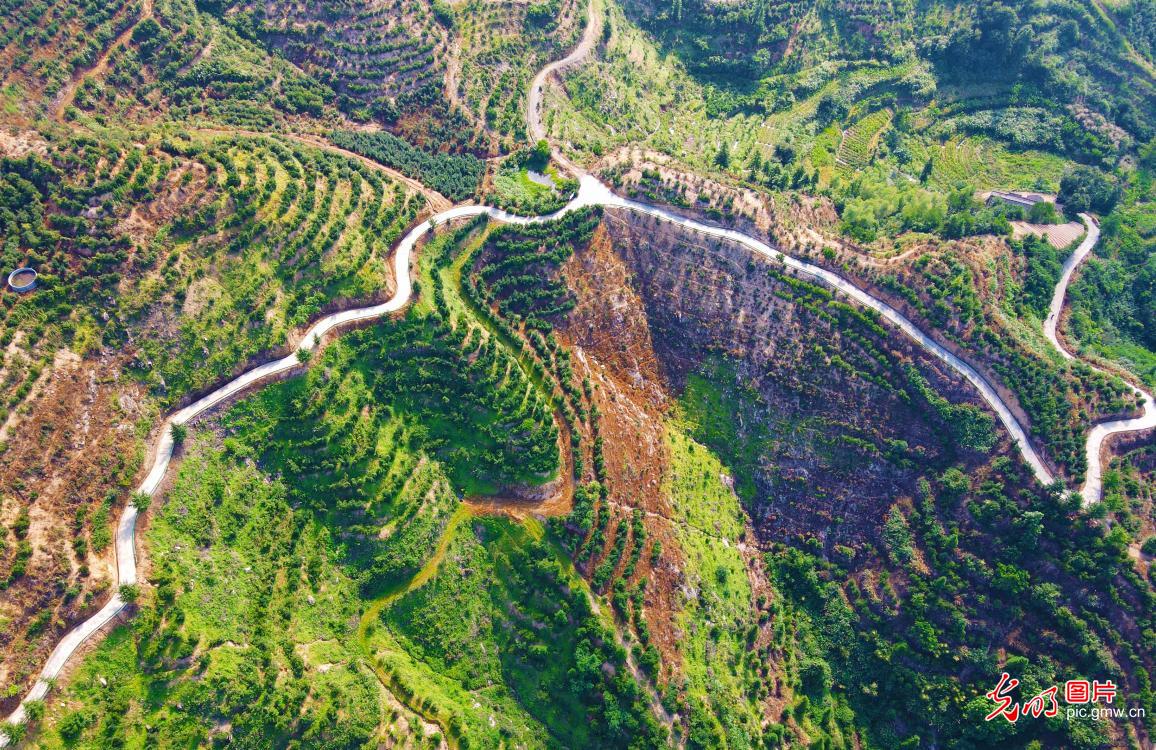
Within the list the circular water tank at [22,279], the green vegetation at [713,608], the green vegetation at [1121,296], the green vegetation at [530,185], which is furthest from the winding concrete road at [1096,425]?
the circular water tank at [22,279]

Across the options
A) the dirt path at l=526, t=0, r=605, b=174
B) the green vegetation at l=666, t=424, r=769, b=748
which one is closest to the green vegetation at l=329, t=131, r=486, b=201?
the dirt path at l=526, t=0, r=605, b=174

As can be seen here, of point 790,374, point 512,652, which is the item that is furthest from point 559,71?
point 512,652

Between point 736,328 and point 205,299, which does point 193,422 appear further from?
point 736,328

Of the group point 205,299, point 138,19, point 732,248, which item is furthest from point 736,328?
point 138,19

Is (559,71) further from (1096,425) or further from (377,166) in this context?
(1096,425)

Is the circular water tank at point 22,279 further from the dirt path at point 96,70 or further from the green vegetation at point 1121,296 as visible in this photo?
the green vegetation at point 1121,296
